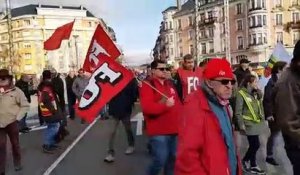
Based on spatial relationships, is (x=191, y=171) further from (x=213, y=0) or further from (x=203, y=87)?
(x=213, y=0)

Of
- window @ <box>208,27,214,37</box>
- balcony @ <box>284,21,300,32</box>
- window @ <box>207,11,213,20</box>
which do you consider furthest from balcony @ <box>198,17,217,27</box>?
balcony @ <box>284,21,300,32</box>

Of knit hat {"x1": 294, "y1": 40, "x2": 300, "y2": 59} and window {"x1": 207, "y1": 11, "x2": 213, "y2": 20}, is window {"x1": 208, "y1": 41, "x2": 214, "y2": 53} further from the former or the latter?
knit hat {"x1": 294, "y1": 40, "x2": 300, "y2": 59}

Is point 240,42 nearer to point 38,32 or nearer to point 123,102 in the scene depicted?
point 38,32

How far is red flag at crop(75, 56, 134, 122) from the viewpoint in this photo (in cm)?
673

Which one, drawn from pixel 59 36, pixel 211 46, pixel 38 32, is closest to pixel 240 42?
pixel 211 46

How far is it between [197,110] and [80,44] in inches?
5444

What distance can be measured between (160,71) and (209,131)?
3.12m

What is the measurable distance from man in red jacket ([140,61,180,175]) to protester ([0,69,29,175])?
2.81m

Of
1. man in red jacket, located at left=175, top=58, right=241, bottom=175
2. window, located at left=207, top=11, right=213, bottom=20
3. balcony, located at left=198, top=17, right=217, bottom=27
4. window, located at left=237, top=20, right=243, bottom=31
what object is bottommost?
man in red jacket, located at left=175, top=58, right=241, bottom=175

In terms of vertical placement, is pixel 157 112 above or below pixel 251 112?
above

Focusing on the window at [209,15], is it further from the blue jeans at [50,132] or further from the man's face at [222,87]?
the man's face at [222,87]

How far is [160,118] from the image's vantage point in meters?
6.44

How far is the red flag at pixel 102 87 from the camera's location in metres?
6.73

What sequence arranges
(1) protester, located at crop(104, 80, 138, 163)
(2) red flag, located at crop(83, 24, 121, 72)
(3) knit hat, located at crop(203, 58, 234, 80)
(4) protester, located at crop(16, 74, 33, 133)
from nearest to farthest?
(3) knit hat, located at crop(203, 58, 234, 80), (2) red flag, located at crop(83, 24, 121, 72), (1) protester, located at crop(104, 80, 138, 163), (4) protester, located at crop(16, 74, 33, 133)
